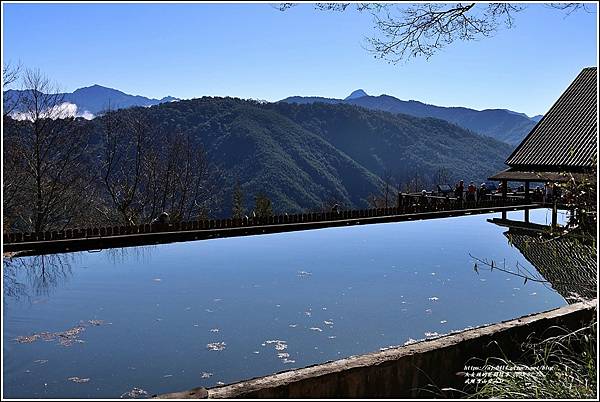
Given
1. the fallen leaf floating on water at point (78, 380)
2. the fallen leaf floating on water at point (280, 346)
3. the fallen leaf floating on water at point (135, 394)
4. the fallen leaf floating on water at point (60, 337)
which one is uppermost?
the fallen leaf floating on water at point (60, 337)

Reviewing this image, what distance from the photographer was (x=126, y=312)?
17.0 feet

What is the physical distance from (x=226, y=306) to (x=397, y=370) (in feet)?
9.04

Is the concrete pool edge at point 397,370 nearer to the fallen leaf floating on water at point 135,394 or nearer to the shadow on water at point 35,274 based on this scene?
the fallen leaf floating on water at point 135,394

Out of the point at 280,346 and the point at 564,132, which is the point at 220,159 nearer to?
the point at 564,132

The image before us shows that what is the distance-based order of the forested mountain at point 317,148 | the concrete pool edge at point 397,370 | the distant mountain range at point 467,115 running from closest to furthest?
the concrete pool edge at point 397,370
the forested mountain at point 317,148
the distant mountain range at point 467,115

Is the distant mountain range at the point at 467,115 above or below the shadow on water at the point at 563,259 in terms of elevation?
above

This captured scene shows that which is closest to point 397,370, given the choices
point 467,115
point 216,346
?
point 216,346

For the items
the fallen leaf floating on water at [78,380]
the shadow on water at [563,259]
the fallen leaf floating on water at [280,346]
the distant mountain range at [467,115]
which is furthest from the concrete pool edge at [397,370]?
the distant mountain range at [467,115]

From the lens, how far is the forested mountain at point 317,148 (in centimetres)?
3216

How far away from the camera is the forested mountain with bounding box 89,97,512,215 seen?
3216 cm

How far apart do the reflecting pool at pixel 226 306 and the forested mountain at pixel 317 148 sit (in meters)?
15.5

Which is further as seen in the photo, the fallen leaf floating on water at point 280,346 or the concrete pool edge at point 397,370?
the fallen leaf floating on water at point 280,346

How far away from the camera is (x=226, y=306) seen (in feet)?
17.7

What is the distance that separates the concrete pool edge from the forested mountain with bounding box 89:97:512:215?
19791mm
